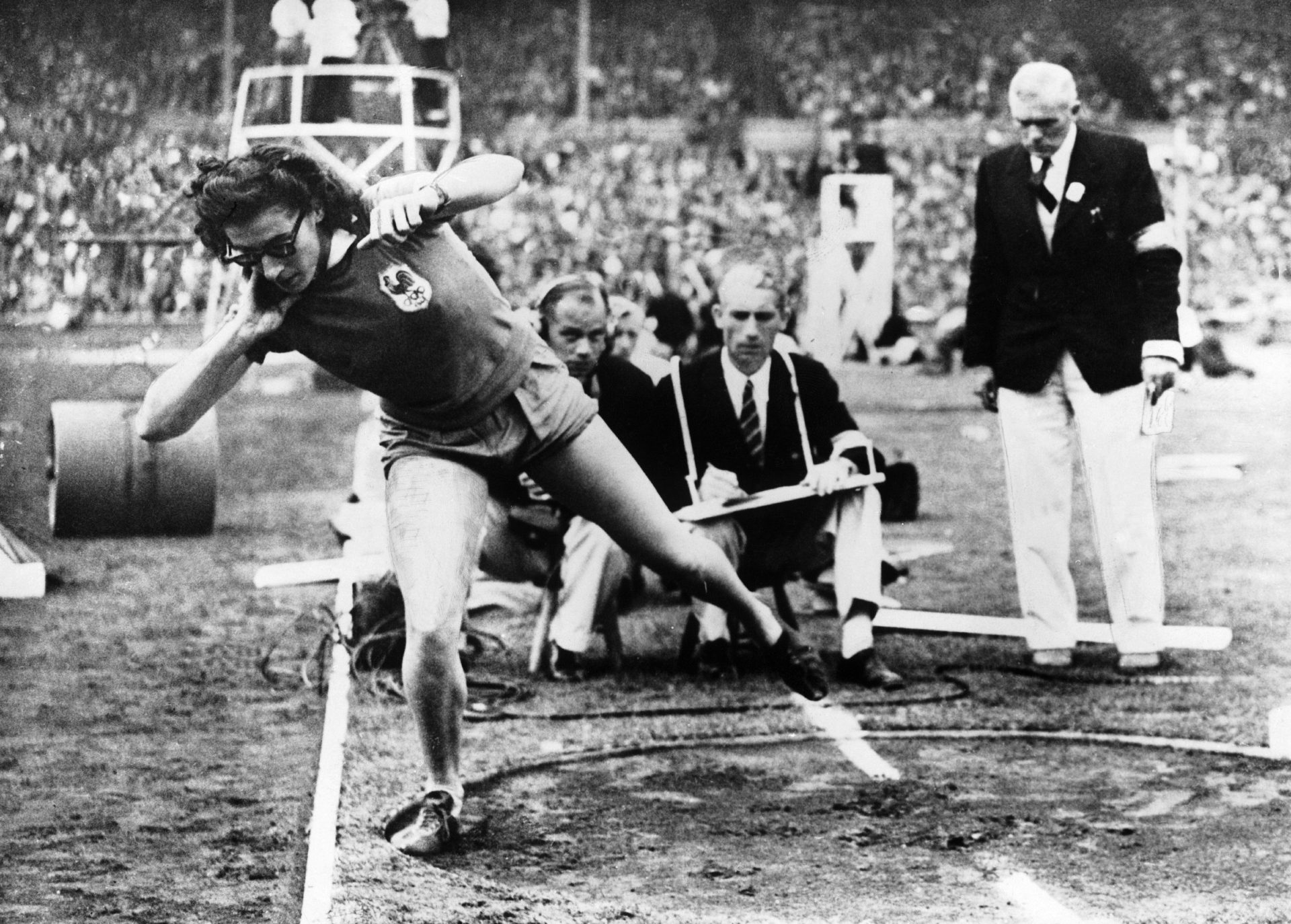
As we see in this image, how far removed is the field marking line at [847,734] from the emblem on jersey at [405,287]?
4.30 ft

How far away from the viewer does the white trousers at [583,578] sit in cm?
436

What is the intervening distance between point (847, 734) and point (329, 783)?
3.57 feet

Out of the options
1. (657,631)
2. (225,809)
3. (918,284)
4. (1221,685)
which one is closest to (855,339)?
(657,631)

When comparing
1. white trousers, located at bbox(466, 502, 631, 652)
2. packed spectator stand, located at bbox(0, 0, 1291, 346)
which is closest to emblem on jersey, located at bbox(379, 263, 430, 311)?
packed spectator stand, located at bbox(0, 0, 1291, 346)

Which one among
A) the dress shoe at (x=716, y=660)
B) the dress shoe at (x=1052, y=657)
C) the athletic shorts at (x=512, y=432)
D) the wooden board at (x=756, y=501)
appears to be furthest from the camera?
the dress shoe at (x=1052, y=657)

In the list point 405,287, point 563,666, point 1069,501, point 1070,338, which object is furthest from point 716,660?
point 405,287

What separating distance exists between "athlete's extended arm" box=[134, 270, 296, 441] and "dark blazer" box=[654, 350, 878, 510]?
1402 mm

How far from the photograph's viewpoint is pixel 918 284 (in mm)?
9398

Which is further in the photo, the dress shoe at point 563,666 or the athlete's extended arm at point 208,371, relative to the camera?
the dress shoe at point 563,666

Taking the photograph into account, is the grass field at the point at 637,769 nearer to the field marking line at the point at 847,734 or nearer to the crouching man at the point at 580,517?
the field marking line at the point at 847,734

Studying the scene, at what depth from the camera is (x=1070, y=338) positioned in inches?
173

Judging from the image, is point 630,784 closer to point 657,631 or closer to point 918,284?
point 657,631

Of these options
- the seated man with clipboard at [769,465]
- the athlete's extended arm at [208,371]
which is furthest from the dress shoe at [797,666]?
the athlete's extended arm at [208,371]

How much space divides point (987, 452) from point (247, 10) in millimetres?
4598
